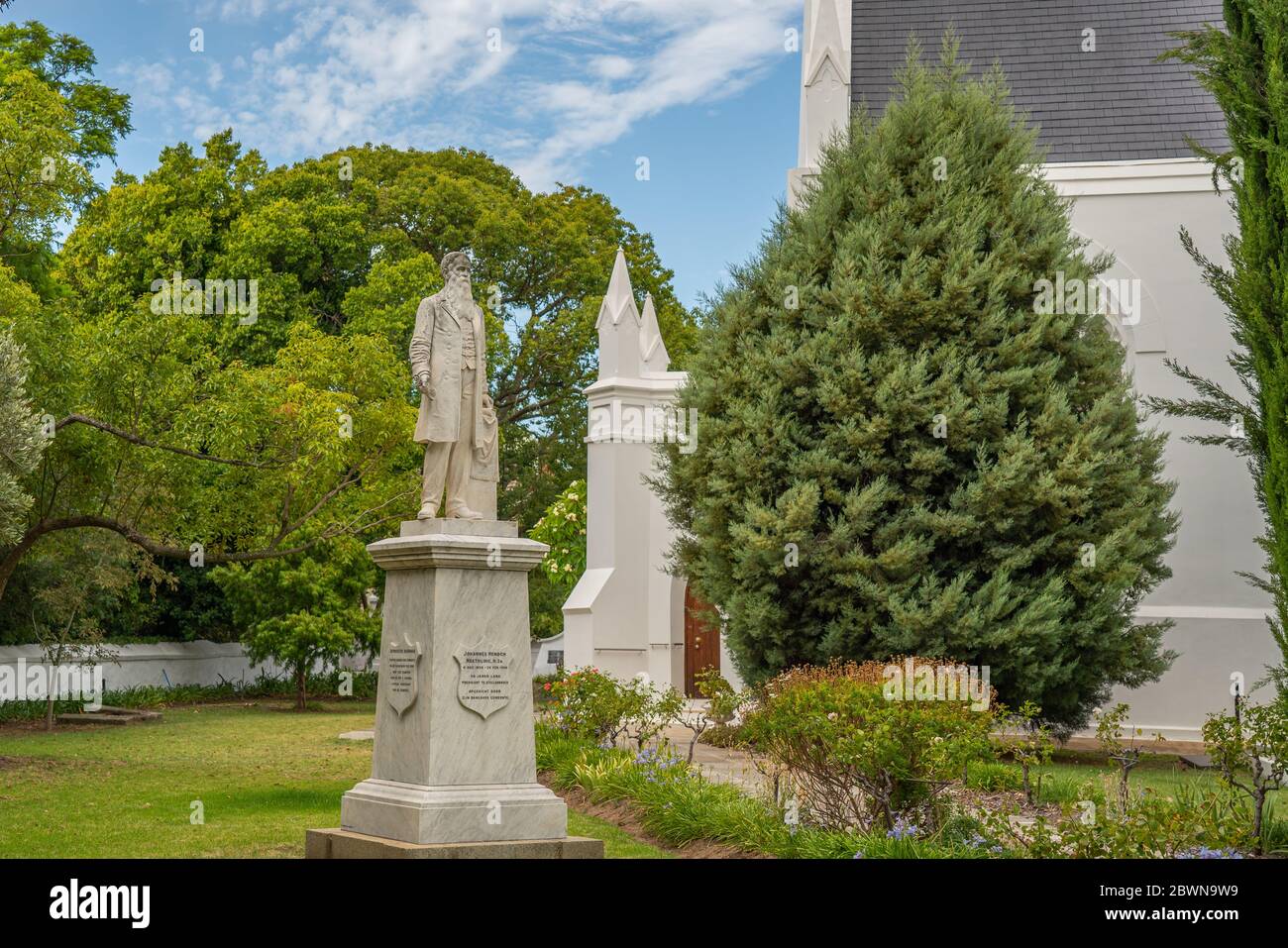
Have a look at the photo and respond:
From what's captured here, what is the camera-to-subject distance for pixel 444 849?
8.91 metres

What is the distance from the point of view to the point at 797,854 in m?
9.70

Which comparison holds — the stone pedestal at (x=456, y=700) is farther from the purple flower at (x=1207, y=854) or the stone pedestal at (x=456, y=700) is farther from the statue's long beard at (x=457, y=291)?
the purple flower at (x=1207, y=854)

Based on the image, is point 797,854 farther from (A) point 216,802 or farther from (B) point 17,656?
(B) point 17,656

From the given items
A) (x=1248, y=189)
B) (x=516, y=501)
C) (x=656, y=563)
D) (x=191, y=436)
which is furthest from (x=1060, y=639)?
(x=516, y=501)

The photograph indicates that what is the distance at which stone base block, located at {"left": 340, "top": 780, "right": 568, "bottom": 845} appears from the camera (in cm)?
908

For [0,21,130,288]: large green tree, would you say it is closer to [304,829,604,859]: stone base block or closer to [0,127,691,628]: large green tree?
[0,127,691,628]: large green tree

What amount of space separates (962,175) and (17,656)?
20.6 m

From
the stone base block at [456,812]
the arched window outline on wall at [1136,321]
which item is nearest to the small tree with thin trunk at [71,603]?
the stone base block at [456,812]

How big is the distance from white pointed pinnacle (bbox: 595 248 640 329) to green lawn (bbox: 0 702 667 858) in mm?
9297

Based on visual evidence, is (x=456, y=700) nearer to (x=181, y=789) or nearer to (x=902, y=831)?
(x=902, y=831)

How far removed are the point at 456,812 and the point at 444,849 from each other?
32 cm

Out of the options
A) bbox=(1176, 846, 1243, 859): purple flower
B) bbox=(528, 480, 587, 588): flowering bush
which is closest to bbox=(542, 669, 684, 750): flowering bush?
bbox=(1176, 846, 1243, 859): purple flower

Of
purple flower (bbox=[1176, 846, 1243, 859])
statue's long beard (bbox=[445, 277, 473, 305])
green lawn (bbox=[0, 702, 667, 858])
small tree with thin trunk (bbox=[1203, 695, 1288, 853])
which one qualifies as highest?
statue's long beard (bbox=[445, 277, 473, 305])

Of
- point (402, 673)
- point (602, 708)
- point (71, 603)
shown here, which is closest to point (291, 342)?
point (71, 603)
